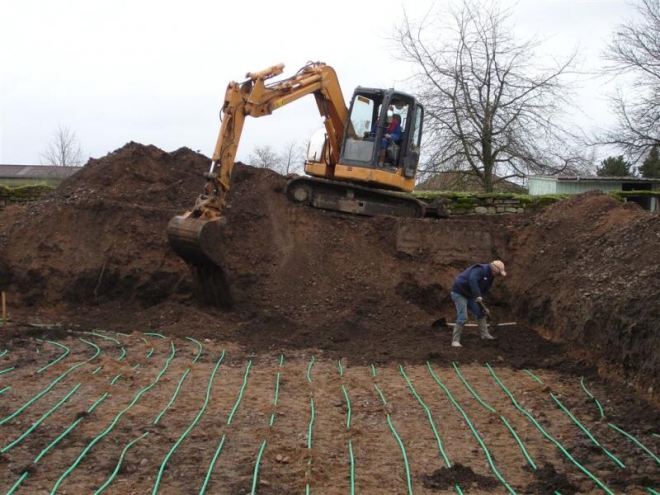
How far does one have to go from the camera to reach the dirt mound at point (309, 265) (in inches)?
412

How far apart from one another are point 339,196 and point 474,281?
4.54m

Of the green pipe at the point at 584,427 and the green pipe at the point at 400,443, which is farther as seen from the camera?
the green pipe at the point at 584,427

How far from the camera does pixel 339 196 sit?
14305mm

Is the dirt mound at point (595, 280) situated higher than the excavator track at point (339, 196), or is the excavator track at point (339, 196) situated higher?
the excavator track at point (339, 196)

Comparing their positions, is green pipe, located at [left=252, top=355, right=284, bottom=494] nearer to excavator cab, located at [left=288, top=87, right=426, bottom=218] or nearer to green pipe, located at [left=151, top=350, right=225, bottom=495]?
green pipe, located at [left=151, top=350, right=225, bottom=495]

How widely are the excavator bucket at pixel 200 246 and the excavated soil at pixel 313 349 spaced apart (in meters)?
0.26

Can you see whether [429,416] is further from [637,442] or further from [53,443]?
[53,443]

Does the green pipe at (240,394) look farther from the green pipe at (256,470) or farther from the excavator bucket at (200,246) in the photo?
the excavator bucket at (200,246)

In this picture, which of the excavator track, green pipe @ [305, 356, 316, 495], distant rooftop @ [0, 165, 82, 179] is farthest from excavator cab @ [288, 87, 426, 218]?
distant rooftop @ [0, 165, 82, 179]

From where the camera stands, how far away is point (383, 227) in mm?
13648

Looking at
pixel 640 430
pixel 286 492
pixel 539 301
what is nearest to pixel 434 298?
pixel 539 301

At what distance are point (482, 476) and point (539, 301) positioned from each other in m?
6.23

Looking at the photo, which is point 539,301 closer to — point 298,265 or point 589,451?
point 298,265

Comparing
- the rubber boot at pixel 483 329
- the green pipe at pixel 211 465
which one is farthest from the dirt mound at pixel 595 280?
the green pipe at pixel 211 465
